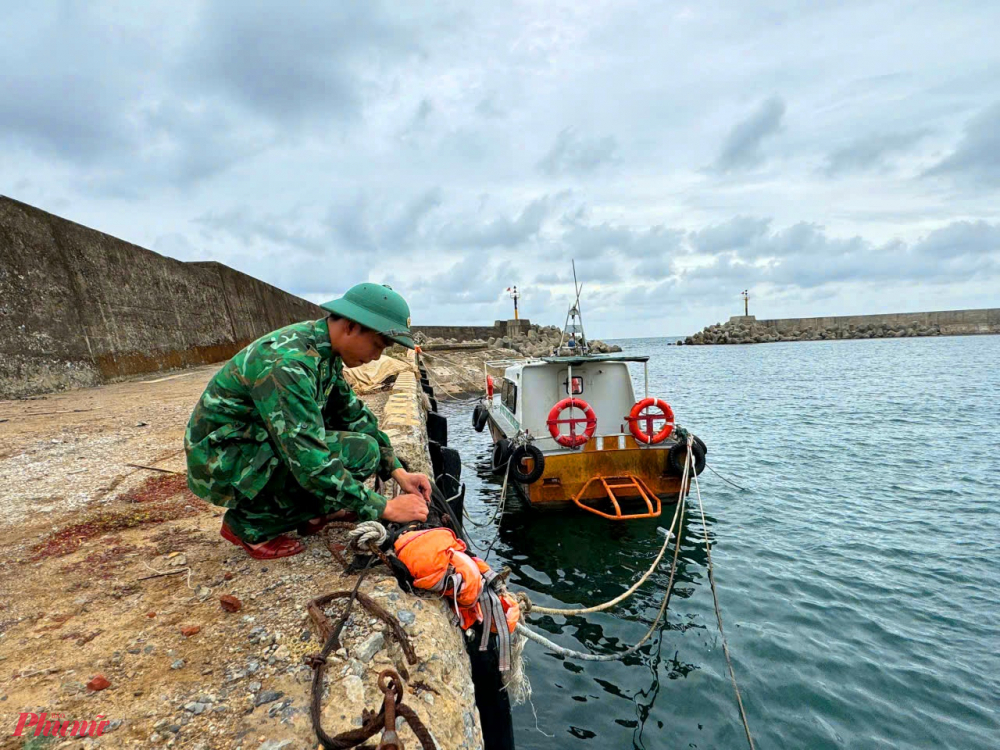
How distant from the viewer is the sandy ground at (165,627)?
1.80m

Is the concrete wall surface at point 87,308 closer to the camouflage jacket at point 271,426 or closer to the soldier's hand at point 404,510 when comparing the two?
the camouflage jacket at point 271,426

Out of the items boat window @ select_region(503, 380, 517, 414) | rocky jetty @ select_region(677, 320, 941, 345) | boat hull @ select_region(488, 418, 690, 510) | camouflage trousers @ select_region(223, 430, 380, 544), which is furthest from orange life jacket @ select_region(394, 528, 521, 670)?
rocky jetty @ select_region(677, 320, 941, 345)

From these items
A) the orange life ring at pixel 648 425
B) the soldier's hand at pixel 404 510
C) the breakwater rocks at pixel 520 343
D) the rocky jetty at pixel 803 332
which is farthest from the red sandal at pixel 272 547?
the rocky jetty at pixel 803 332

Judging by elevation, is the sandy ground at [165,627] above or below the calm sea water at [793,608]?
above

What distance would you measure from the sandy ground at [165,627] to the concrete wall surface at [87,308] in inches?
221

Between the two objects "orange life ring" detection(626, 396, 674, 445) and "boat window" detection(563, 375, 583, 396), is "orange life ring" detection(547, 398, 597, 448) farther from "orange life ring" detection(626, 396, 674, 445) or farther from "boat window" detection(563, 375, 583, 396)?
"boat window" detection(563, 375, 583, 396)

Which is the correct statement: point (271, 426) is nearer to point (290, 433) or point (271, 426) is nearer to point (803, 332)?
point (290, 433)

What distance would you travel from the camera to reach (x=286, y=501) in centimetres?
278

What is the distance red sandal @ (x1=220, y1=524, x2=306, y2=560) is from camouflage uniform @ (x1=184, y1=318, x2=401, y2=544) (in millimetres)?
49

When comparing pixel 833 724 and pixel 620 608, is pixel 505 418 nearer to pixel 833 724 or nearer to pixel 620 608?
pixel 620 608

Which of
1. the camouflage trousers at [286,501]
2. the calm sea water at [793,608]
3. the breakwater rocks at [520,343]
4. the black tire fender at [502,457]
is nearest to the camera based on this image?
the camouflage trousers at [286,501]

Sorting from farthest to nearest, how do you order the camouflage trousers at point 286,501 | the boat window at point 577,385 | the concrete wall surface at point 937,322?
1. the concrete wall surface at point 937,322
2. the boat window at point 577,385
3. the camouflage trousers at point 286,501

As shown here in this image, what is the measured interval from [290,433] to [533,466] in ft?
19.9

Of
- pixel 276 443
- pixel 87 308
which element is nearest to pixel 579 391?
pixel 276 443
